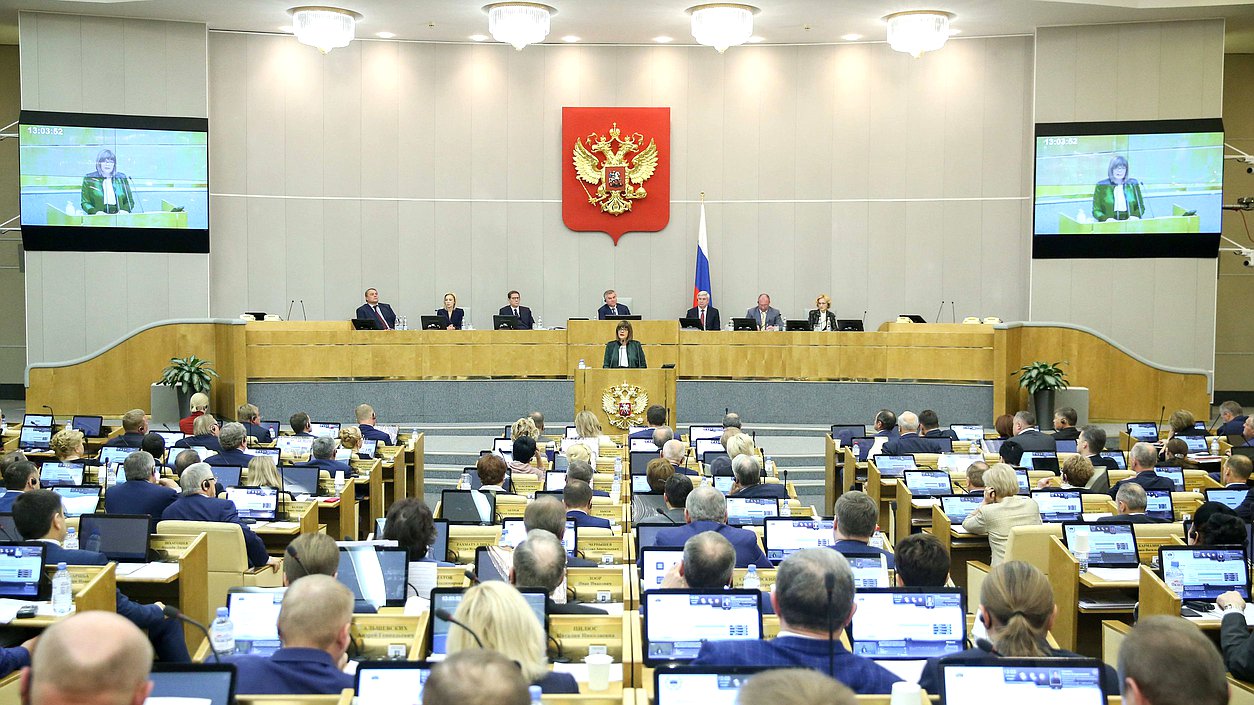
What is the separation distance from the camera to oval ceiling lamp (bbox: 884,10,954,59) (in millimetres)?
15461

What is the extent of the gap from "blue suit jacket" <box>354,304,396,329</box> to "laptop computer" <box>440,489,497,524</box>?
8.22 metres

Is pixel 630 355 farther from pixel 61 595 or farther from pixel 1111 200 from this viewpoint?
pixel 61 595

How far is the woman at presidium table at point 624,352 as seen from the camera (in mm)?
13633

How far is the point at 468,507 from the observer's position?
24.0ft

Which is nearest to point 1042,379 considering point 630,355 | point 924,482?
point 630,355

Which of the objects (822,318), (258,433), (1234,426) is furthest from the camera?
(822,318)

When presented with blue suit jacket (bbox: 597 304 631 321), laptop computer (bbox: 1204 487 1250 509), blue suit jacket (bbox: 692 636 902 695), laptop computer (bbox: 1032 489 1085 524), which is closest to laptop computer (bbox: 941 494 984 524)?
laptop computer (bbox: 1032 489 1085 524)

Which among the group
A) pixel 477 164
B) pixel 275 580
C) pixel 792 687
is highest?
pixel 477 164

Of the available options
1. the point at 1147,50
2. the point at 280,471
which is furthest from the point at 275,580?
Result: the point at 1147,50

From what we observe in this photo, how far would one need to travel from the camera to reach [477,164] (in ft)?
57.9

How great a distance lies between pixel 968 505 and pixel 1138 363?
322 inches

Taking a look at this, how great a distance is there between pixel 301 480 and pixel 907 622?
530 centimetres

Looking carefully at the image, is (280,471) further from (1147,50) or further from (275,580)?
(1147,50)

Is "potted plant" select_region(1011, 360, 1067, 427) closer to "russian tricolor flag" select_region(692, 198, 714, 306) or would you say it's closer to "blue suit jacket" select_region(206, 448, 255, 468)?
"russian tricolor flag" select_region(692, 198, 714, 306)
